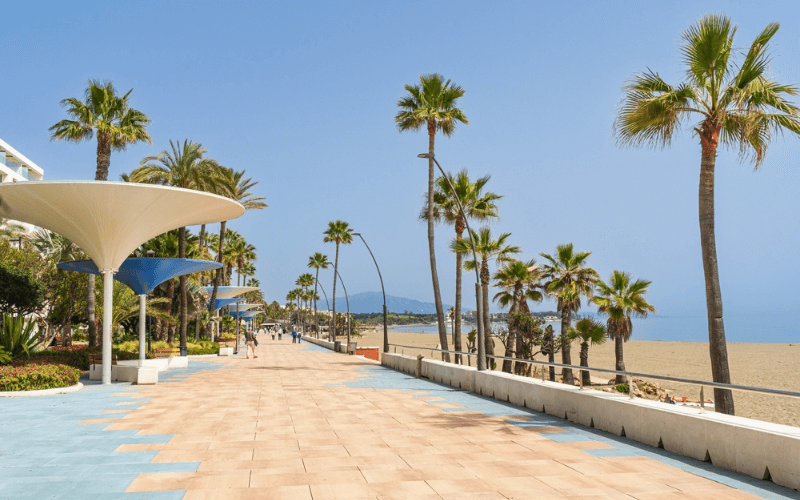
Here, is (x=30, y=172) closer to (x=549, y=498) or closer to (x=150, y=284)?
(x=150, y=284)

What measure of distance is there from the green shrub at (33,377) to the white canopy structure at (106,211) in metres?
2.67

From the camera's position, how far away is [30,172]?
282ft

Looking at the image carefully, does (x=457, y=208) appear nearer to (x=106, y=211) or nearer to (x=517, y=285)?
(x=517, y=285)

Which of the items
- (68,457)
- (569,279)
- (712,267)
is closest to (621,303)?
(569,279)

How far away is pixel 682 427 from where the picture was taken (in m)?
8.73

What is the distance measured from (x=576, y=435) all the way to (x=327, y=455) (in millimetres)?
4382

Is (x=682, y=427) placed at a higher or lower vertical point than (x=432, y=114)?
lower

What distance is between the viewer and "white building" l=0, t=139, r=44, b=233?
71812 millimetres

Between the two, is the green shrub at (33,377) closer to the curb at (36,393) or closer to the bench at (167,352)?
the curb at (36,393)

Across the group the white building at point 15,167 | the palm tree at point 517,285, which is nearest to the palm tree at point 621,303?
the palm tree at point 517,285

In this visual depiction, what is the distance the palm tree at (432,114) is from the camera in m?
32.5

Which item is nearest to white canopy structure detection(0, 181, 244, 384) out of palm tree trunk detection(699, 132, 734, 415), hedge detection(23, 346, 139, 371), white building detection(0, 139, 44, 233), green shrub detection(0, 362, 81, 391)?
green shrub detection(0, 362, 81, 391)

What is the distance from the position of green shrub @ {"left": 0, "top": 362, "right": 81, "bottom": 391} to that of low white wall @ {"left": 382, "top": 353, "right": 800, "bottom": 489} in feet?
42.7

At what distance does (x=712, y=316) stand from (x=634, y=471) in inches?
231
